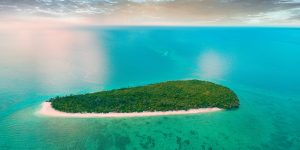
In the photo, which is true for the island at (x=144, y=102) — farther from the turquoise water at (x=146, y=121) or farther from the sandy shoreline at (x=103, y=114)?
the turquoise water at (x=146, y=121)

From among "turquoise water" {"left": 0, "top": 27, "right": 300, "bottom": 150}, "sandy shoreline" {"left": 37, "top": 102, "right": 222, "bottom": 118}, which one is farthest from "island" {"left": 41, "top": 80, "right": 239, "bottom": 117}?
"turquoise water" {"left": 0, "top": 27, "right": 300, "bottom": 150}

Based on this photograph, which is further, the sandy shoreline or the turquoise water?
the sandy shoreline

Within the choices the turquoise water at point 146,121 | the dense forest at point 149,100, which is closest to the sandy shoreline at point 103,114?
the dense forest at point 149,100

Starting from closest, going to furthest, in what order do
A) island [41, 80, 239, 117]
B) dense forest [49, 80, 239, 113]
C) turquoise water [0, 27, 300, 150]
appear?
turquoise water [0, 27, 300, 150]
island [41, 80, 239, 117]
dense forest [49, 80, 239, 113]

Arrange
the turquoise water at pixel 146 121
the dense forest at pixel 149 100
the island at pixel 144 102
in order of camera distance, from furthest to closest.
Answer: the dense forest at pixel 149 100
the island at pixel 144 102
the turquoise water at pixel 146 121

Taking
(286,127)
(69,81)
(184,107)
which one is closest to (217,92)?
(184,107)

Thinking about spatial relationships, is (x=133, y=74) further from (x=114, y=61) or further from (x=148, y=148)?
(x=148, y=148)

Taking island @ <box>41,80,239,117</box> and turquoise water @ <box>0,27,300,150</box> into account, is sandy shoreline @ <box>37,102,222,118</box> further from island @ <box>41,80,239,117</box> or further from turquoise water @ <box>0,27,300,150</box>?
turquoise water @ <box>0,27,300,150</box>

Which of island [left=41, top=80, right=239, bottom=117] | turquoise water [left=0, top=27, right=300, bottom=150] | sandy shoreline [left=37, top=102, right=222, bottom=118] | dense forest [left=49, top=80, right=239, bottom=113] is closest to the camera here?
turquoise water [left=0, top=27, right=300, bottom=150]

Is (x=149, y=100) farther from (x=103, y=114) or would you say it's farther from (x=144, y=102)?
(x=103, y=114)
